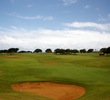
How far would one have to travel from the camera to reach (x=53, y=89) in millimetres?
28203

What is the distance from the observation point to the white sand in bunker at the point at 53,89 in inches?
979

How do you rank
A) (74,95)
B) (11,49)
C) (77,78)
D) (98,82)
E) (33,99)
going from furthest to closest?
1. (11,49)
2. (77,78)
3. (98,82)
4. (74,95)
5. (33,99)

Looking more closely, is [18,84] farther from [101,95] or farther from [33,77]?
[101,95]

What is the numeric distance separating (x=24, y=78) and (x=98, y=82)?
1159cm

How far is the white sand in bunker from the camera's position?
24.9 meters

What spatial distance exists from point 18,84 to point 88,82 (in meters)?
9.88

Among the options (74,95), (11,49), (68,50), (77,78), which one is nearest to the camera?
(74,95)

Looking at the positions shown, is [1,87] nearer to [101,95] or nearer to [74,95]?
[74,95]

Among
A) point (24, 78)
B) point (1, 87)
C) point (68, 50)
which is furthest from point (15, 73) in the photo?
point (68, 50)

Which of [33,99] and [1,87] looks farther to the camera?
[1,87]

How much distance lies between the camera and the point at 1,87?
27859 mm

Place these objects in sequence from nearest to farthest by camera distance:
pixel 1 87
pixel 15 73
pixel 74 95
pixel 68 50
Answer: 1. pixel 74 95
2. pixel 1 87
3. pixel 15 73
4. pixel 68 50

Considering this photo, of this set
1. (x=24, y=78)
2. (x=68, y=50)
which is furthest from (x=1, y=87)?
(x=68, y=50)

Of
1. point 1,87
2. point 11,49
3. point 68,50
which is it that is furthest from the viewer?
point 11,49
